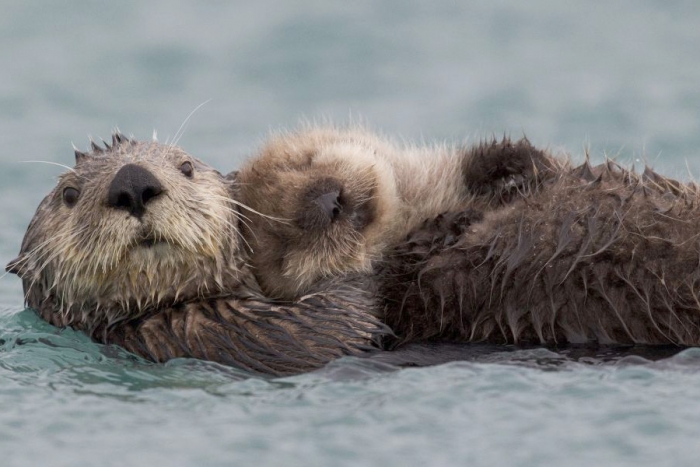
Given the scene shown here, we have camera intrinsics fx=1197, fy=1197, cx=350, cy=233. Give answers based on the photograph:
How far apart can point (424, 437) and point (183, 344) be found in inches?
54.5

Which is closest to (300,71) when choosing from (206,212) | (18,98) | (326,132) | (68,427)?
(18,98)

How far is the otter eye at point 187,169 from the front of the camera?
522 cm

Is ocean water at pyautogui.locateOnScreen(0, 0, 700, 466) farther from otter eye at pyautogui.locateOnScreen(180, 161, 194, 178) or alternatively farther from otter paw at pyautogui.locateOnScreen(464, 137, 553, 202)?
otter eye at pyautogui.locateOnScreen(180, 161, 194, 178)

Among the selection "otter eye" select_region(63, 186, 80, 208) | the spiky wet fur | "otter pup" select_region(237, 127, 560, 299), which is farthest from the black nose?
the spiky wet fur

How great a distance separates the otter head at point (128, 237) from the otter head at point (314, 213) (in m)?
0.15

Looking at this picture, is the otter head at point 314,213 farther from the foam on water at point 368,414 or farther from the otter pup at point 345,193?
the foam on water at point 368,414

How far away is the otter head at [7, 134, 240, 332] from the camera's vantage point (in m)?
4.76

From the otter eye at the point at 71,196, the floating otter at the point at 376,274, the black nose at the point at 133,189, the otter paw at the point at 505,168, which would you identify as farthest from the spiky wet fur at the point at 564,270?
the otter eye at the point at 71,196

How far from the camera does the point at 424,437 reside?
388 cm

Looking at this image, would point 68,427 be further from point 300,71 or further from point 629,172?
point 300,71

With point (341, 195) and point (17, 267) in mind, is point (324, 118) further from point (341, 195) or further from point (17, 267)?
point (17, 267)

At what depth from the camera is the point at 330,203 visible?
16.3ft

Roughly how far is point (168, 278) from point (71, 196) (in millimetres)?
562

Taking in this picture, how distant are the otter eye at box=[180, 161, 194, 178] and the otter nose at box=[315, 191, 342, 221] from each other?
0.64m
